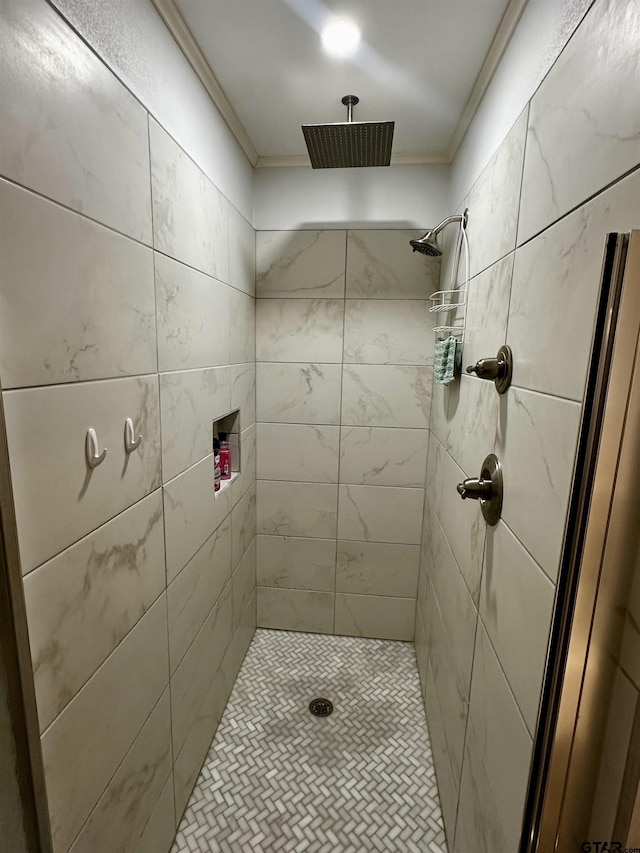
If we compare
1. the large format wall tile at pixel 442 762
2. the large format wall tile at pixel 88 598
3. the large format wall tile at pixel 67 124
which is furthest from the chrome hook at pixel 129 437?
the large format wall tile at pixel 442 762

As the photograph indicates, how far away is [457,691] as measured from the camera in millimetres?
1175

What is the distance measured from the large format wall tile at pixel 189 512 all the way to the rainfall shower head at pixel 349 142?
3.53 feet

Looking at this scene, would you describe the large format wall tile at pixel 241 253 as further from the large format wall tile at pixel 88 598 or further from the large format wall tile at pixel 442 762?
the large format wall tile at pixel 442 762

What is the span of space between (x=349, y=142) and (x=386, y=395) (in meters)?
0.99

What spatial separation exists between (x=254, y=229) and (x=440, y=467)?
4.37 feet

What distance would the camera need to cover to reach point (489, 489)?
3.05 feet

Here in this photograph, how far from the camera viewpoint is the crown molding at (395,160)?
5.50 ft

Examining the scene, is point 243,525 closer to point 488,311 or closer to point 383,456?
point 383,456

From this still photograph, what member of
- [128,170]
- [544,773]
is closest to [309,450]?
[128,170]

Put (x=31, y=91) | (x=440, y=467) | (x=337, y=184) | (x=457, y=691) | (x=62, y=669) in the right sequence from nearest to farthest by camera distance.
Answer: (x=31, y=91) → (x=62, y=669) → (x=457, y=691) → (x=440, y=467) → (x=337, y=184)

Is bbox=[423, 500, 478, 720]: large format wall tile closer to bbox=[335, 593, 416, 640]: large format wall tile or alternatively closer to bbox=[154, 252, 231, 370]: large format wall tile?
bbox=[335, 593, 416, 640]: large format wall tile

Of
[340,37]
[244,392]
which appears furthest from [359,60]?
[244,392]

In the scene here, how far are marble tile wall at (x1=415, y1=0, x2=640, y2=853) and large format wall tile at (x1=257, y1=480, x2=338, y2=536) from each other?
2.63 ft

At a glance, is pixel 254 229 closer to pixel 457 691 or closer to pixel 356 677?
pixel 457 691
